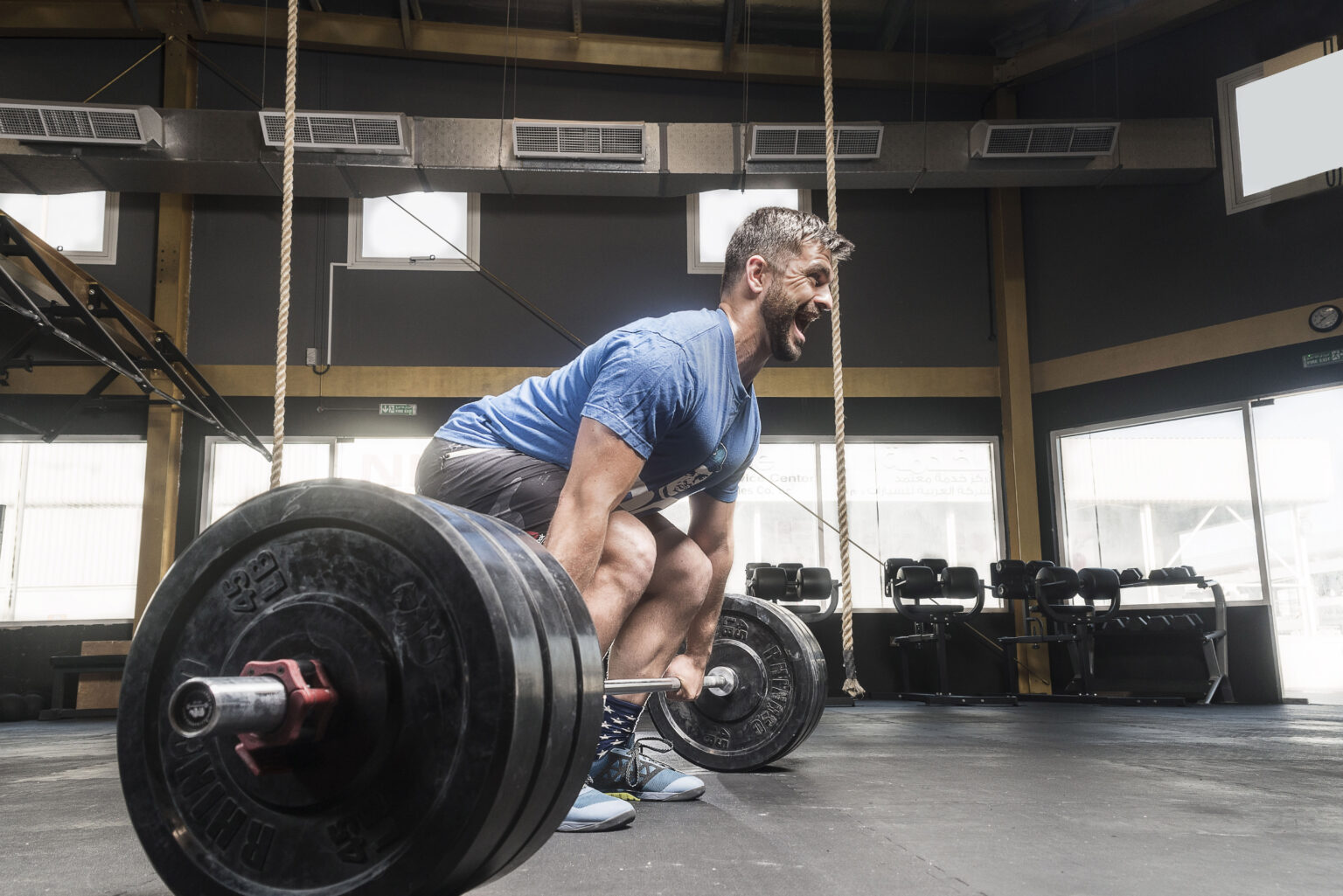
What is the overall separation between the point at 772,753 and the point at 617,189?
4.44 m

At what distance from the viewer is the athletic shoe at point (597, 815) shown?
1465 mm

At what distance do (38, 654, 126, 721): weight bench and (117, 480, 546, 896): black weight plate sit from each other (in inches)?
208

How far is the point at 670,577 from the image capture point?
5.80 feet

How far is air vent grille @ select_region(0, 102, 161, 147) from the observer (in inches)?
208

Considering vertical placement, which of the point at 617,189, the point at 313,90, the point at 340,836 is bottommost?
the point at 340,836

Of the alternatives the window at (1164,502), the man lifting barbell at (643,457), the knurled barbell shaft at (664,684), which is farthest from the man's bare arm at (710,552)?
the window at (1164,502)

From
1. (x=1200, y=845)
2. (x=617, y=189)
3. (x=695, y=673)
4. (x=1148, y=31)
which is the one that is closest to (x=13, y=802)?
(x=695, y=673)

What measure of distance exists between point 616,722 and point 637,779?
15cm

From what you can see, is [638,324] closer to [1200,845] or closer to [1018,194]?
[1200,845]

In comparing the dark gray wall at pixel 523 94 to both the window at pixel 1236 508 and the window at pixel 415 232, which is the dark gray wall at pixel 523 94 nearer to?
the window at pixel 415 232

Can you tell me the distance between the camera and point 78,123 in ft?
17.5

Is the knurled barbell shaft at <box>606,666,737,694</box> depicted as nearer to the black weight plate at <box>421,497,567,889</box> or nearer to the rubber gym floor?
the rubber gym floor

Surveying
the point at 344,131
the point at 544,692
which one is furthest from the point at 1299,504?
the point at 544,692

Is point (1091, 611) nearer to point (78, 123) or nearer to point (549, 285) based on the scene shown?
point (549, 285)
